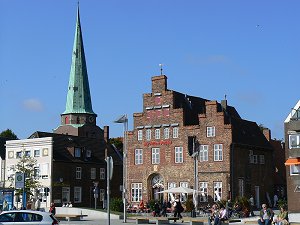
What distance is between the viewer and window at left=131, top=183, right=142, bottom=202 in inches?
2657

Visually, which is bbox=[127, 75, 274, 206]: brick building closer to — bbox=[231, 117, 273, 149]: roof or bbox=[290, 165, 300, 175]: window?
bbox=[231, 117, 273, 149]: roof

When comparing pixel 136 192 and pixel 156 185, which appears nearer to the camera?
pixel 156 185

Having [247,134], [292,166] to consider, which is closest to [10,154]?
[247,134]

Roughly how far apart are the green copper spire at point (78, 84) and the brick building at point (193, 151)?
156 feet

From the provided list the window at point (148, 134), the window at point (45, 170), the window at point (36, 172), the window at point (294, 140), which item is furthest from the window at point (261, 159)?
A: the window at point (36, 172)

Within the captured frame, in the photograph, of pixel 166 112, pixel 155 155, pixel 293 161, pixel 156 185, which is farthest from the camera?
pixel 156 185

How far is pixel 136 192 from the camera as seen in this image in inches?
2675

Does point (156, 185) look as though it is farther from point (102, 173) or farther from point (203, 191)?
point (102, 173)

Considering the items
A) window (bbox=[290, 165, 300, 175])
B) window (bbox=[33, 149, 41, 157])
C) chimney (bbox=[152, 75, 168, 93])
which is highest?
chimney (bbox=[152, 75, 168, 93])

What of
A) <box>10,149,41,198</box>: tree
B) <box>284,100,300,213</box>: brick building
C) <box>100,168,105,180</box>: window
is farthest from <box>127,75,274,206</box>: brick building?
<box>284,100,300,213</box>: brick building

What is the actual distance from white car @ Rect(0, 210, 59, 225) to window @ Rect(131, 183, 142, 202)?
140 ft

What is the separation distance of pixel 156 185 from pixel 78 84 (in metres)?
51.6

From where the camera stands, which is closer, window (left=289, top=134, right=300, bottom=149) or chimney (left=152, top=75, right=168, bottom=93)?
window (left=289, top=134, right=300, bottom=149)

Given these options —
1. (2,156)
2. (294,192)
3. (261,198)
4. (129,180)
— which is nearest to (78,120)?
(2,156)
